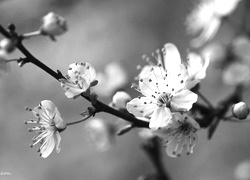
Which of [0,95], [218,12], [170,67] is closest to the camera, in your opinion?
[170,67]

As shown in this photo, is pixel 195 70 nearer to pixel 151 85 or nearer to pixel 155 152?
Answer: pixel 151 85

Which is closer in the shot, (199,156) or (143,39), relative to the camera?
(199,156)

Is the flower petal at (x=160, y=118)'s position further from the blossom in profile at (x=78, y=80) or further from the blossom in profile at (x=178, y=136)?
the blossom in profile at (x=78, y=80)

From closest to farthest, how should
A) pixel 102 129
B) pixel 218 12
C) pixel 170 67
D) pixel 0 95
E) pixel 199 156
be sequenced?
pixel 170 67 → pixel 102 129 → pixel 218 12 → pixel 199 156 → pixel 0 95

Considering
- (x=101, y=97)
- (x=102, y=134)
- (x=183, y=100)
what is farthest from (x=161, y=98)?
(x=101, y=97)

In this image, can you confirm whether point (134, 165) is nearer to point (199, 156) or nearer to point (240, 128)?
point (199, 156)

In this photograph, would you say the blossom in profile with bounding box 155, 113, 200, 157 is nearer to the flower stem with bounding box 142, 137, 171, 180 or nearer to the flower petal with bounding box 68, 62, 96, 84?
the flower petal with bounding box 68, 62, 96, 84

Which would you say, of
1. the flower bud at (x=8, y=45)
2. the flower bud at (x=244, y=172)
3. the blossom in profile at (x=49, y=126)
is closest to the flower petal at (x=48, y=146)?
the blossom in profile at (x=49, y=126)

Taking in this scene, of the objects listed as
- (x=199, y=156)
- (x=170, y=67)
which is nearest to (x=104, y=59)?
(x=199, y=156)
